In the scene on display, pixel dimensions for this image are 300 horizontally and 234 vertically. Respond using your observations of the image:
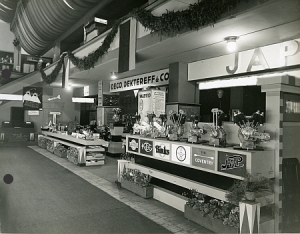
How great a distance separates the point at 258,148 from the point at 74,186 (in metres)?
4.19

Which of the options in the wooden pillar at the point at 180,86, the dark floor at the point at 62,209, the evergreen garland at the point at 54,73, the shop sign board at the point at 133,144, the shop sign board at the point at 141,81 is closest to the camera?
the dark floor at the point at 62,209

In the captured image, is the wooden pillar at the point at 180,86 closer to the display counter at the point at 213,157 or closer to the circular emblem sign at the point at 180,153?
the display counter at the point at 213,157

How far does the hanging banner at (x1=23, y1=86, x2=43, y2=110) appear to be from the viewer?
14.5 m

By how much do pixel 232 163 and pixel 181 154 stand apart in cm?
107

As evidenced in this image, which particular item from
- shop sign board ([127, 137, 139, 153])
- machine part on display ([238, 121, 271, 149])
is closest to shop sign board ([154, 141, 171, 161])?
shop sign board ([127, 137, 139, 153])

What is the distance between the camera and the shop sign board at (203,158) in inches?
150

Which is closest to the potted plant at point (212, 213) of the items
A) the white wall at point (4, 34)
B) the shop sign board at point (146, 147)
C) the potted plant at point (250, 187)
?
the potted plant at point (250, 187)

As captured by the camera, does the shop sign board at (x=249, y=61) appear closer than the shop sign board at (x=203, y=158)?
No

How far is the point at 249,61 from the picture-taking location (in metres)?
5.80

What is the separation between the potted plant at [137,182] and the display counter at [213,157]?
18.6 inches

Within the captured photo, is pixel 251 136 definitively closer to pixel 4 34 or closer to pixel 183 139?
pixel 183 139

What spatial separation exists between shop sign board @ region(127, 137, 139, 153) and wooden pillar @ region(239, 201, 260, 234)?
113 inches

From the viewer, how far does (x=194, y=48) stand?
5809mm

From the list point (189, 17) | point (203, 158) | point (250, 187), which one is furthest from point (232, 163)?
point (189, 17)
